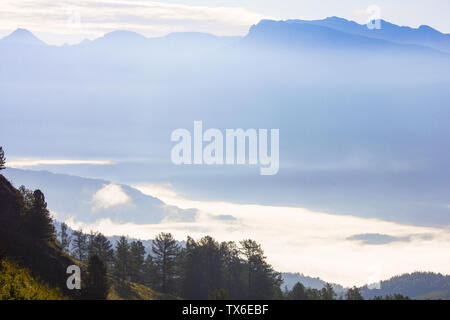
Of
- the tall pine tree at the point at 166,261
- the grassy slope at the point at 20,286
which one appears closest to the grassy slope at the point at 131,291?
the tall pine tree at the point at 166,261

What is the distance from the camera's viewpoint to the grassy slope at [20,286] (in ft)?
213

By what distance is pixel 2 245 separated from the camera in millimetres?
86625

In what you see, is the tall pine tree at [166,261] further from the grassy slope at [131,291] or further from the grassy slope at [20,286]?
the grassy slope at [20,286]

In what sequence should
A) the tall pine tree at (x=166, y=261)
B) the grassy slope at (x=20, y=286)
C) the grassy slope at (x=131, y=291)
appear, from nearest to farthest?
the grassy slope at (x=20, y=286) → the grassy slope at (x=131, y=291) → the tall pine tree at (x=166, y=261)

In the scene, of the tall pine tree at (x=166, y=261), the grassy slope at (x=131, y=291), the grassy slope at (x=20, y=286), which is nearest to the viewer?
the grassy slope at (x=20, y=286)

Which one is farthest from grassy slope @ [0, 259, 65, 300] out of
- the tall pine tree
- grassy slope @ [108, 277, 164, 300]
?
the tall pine tree

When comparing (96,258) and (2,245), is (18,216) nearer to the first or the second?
(2,245)

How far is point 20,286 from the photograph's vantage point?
2736 inches

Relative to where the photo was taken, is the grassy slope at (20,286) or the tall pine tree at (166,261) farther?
the tall pine tree at (166,261)

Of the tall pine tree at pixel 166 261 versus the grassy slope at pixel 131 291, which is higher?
the tall pine tree at pixel 166 261
